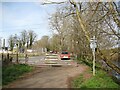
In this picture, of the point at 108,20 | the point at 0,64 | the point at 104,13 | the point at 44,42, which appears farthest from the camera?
the point at 44,42

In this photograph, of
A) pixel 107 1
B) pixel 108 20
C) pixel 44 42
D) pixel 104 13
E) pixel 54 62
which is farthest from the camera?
pixel 44 42

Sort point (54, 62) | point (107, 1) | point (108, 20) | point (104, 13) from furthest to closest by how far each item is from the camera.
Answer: point (54, 62)
point (108, 20)
point (104, 13)
point (107, 1)

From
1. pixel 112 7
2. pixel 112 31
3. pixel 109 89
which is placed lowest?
pixel 109 89

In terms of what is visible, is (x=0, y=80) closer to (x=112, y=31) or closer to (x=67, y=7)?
(x=67, y=7)

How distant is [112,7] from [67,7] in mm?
4564

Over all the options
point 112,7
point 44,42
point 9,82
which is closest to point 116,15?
point 112,7

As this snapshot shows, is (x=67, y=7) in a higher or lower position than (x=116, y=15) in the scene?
higher

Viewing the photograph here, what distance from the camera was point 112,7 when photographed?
43.8 ft

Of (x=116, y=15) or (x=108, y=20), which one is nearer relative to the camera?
(x=116, y=15)

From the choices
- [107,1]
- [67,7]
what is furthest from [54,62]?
[107,1]

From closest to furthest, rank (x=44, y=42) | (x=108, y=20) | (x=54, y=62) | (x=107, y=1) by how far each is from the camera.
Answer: (x=107, y=1), (x=108, y=20), (x=54, y=62), (x=44, y=42)

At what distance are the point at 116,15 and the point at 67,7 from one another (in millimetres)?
4431

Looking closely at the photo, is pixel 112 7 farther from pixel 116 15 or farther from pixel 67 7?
pixel 67 7

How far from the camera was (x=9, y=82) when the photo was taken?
16156mm
